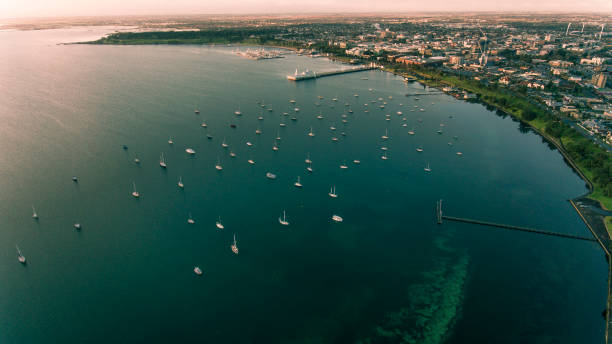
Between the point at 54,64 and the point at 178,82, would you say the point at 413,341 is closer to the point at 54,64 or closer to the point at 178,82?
the point at 178,82

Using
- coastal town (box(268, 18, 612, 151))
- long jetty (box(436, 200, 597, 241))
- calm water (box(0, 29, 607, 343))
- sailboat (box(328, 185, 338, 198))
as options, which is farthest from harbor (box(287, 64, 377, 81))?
long jetty (box(436, 200, 597, 241))

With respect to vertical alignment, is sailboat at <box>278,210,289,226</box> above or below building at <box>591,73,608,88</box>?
below

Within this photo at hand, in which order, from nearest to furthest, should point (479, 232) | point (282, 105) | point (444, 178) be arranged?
point (479, 232) → point (444, 178) → point (282, 105)

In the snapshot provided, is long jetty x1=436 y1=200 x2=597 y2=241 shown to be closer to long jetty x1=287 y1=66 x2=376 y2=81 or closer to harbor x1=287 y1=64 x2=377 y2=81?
long jetty x1=287 y1=66 x2=376 y2=81

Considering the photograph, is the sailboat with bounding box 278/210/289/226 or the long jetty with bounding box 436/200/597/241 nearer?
the long jetty with bounding box 436/200/597/241

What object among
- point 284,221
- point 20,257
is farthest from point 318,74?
point 20,257

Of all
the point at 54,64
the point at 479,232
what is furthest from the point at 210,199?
the point at 54,64

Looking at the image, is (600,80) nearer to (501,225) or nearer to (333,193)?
(501,225)

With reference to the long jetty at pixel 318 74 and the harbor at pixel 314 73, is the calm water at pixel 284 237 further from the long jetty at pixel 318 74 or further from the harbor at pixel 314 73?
the harbor at pixel 314 73
